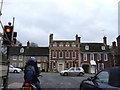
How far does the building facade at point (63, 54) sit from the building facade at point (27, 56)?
317cm

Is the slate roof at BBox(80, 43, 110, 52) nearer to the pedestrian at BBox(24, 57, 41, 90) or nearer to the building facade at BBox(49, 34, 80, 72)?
the building facade at BBox(49, 34, 80, 72)

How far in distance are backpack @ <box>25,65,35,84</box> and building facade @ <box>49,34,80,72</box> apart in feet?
129

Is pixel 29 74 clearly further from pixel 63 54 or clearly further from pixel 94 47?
pixel 94 47

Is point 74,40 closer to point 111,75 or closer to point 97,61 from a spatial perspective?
point 97,61

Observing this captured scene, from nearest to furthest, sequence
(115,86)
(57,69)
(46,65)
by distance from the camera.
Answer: (115,86) → (57,69) → (46,65)

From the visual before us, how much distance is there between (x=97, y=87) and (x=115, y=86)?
75 centimetres

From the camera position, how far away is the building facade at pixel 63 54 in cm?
4464

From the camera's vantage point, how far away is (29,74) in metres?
5.35

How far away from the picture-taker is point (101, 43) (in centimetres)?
4897

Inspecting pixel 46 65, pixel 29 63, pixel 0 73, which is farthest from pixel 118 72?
pixel 46 65

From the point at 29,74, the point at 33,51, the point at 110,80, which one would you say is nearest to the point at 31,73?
the point at 29,74

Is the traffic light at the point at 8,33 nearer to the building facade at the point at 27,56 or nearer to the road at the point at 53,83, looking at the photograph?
the road at the point at 53,83

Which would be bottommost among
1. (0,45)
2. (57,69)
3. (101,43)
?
(57,69)

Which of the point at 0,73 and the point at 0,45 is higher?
the point at 0,45
